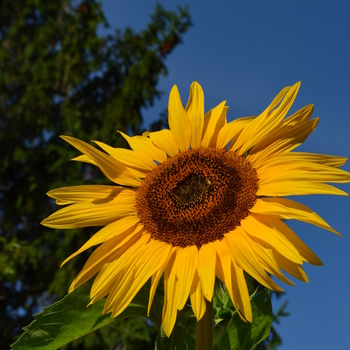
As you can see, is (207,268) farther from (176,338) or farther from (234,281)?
(176,338)

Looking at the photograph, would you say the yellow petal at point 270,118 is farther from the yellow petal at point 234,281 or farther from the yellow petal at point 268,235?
the yellow petal at point 234,281

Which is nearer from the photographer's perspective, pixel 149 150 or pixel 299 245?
pixel 299 245

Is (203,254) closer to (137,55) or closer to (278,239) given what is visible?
(278,239)

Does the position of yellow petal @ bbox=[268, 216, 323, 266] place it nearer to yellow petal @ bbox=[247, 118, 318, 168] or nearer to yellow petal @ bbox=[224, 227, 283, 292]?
yellow petal @ bbox=[224, 227, 283, 292]

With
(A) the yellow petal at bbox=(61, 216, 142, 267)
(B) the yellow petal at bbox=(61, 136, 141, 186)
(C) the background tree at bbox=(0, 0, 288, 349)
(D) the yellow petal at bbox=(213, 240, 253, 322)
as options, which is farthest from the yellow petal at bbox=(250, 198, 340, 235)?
(C) the background tree at bbox=(0, 0, 288, 349)

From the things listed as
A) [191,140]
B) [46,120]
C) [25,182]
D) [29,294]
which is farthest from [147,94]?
[191,140]

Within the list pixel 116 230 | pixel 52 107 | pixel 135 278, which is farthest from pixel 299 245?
pixel 52 107

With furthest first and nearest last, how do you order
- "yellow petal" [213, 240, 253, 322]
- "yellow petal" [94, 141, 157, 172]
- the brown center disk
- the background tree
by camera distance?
the background tree < "yellow petal" [94, 141, 157, 172] < the brown center disk < "yellow petal" [213, 240, 253, 322]

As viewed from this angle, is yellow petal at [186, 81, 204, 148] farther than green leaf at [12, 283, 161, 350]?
Yes
